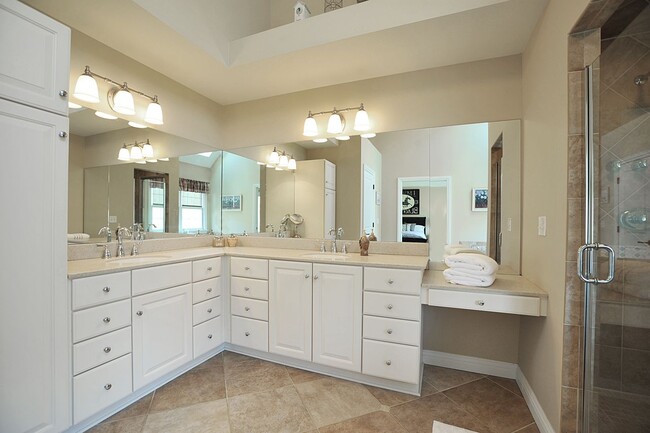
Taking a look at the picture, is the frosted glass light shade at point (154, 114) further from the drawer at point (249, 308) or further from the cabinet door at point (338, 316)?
the cabinet door at point (338, 316)

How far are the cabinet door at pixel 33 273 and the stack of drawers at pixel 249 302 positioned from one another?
3.81ft

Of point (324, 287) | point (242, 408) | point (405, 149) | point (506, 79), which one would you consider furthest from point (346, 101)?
point (242, 408)

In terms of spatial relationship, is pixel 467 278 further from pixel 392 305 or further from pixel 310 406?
pixel 310 406

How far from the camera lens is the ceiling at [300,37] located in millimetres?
1807

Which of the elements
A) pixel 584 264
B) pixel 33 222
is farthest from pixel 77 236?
pixel 584 264

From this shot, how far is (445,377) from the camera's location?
7.47 ft

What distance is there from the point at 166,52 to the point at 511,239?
2.93 metres

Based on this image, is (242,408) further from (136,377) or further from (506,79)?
(506,79)

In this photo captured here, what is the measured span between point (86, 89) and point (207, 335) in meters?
1.97

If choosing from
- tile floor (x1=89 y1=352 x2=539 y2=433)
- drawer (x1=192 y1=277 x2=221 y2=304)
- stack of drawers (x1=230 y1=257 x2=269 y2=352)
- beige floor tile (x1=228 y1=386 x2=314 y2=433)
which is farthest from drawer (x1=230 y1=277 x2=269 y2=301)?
beige floor tile (x1=228 y1=386 x2=314 y2=433)

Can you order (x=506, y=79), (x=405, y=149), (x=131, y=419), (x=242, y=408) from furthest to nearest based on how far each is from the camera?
(x=405, y=149)
(x=506, y=79)
(x=242, y=408)
(x=131, y=419)

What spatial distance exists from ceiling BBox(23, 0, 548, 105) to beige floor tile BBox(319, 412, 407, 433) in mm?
2388

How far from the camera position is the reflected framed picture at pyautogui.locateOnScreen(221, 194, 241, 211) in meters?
3.21

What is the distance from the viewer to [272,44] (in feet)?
7.43
